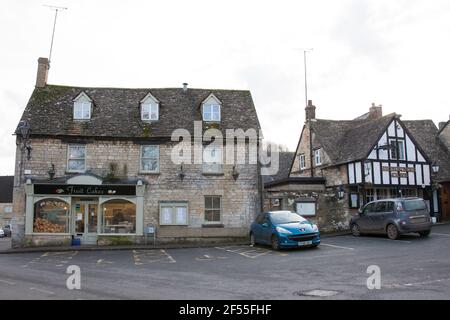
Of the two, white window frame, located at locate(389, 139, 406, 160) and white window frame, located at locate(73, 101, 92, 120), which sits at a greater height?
white window frame, located at locate(73, 101, 92, 120)

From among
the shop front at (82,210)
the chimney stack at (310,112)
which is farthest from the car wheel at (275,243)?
the chimney stack at (310,112)

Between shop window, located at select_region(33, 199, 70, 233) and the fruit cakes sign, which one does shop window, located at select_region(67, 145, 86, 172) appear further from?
shop window, located at select_region(33, 199, 70, 233)

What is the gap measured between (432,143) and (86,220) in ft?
86.0

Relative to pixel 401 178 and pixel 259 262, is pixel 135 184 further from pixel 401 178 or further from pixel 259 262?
pixel 401 178

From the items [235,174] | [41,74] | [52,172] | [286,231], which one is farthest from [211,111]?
[41,74]

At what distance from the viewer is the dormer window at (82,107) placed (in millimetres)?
24031

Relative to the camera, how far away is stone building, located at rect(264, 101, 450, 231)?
2444 centimetres

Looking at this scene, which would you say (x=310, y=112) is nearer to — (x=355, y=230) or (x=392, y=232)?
(x=355, y=230)

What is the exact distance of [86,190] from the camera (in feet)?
73.3

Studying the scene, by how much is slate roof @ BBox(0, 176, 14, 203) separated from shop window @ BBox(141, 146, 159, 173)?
4474 cm

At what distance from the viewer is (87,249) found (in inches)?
805

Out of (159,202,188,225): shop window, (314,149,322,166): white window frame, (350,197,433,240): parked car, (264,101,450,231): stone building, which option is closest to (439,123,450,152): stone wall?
(264,101,450,231): stone building
